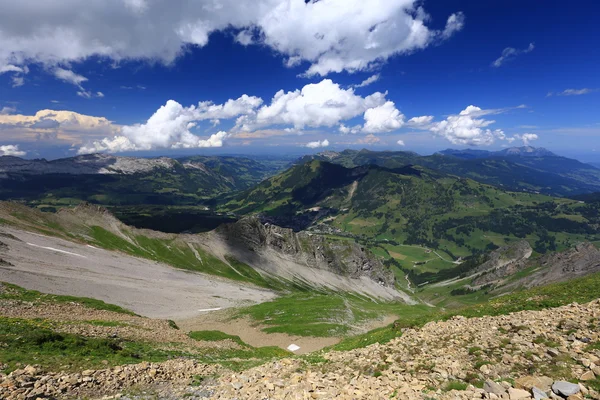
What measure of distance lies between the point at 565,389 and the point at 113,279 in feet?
384

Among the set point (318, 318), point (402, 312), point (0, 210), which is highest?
point (0, 210)

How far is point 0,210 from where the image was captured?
14088 cm

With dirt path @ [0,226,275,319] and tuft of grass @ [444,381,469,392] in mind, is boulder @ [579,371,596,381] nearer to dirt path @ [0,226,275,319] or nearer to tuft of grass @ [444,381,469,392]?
tuft of grass @ [444,381,469,392]

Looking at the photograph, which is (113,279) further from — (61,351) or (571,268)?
(571,268)

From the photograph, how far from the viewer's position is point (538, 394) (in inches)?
474

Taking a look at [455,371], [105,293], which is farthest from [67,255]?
[455,371]

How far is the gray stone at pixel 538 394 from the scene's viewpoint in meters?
11.8

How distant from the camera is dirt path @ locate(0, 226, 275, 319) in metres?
78.4

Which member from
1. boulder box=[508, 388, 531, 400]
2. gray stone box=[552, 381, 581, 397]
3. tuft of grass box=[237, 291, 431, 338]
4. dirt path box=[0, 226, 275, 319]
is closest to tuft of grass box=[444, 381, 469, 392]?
boulder box=[508, 388, 531, 400]

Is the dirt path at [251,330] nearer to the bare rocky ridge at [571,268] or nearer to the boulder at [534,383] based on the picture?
the boulder at [534,383]

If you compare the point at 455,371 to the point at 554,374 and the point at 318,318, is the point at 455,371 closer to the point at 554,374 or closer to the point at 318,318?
the point at 554,374

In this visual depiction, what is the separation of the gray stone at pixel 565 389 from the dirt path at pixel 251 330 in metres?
42.0

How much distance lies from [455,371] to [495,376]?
6.40 feet

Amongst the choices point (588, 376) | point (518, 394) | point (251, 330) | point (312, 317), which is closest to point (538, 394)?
point (518, 394)
